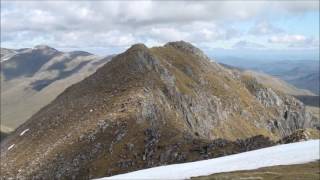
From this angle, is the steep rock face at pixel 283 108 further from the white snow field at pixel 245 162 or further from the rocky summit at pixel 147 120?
the white snow field at pixel 245 162

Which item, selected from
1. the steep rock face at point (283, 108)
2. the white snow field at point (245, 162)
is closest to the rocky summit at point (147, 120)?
the steep rock face at point (283, 108)

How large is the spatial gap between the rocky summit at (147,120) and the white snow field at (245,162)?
545 inches

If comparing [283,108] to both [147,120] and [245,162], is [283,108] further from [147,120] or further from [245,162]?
[245,162]

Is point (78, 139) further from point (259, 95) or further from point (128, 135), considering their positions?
point (259, 95)

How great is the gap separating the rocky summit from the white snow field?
13.8m

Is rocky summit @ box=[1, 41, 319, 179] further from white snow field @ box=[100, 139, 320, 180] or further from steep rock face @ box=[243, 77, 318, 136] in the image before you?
white snow field @ box=[100, 139, 320, 180]

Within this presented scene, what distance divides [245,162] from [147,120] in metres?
40.7

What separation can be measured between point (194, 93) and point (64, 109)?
4216cm

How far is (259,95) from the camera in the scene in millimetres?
187625

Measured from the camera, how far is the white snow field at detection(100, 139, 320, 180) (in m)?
67.4

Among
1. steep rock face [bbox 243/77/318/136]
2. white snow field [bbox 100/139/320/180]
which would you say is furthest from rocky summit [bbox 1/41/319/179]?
white snow field [bbox 100/139/320/180]

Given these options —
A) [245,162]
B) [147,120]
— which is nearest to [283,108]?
[147,120]

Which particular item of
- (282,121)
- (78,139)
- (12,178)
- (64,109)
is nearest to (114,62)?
(64,109)

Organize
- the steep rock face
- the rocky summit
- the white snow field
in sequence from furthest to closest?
the steep rock face → the rocky summit → the white snow field
